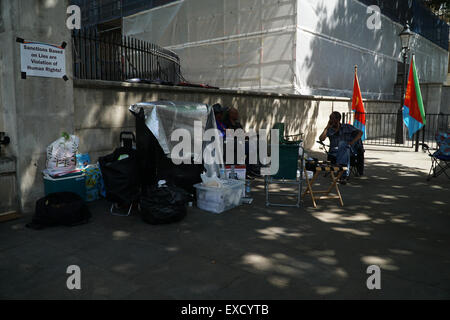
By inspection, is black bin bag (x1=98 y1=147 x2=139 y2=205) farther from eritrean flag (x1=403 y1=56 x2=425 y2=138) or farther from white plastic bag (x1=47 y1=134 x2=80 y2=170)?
eritrean flag (x1=403 y1=56 x2=425 y2=138)

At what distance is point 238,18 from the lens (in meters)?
16.0

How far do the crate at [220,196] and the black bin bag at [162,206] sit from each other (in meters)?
0.60

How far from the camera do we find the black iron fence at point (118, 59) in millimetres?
7434

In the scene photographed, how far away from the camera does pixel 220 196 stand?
5.50 m

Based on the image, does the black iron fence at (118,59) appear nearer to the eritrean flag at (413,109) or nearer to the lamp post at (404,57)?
the eritrean flag at (413,109)

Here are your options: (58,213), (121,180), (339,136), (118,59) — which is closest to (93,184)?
(121,180)

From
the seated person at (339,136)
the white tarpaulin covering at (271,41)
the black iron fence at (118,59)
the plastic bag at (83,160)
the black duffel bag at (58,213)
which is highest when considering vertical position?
the white tarpaulin covering at (271,41)

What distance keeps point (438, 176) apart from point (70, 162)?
25.5ft

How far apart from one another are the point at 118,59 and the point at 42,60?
3670mm

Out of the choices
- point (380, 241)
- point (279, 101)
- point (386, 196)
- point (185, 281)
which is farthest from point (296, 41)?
point (185, 281)

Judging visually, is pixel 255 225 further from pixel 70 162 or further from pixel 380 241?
pixel 70 162

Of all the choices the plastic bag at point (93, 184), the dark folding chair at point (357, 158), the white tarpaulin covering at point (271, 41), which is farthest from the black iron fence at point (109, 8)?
the plastic bag at point (93, 184)
